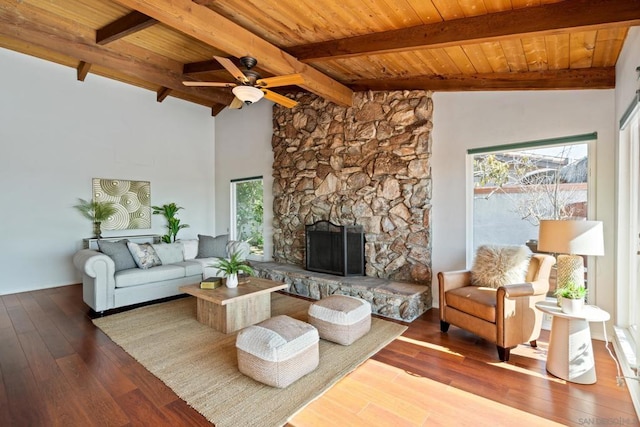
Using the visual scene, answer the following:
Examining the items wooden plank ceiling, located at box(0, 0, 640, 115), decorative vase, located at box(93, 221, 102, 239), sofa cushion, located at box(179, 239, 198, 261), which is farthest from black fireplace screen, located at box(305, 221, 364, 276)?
decorative vase, located at box(93, 221, 102, 239)

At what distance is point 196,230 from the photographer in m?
7.06

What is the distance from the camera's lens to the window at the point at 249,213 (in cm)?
623

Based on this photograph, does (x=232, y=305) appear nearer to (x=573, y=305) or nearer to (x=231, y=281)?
(x=231, y=281)

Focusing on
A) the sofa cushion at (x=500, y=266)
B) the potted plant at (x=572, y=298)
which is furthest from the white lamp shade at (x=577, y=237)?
the sofa cushion at (x=500, y=266)

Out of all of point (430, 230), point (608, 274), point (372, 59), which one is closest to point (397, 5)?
point (372, 59)

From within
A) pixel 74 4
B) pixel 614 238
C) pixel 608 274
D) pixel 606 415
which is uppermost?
pixel 74 4

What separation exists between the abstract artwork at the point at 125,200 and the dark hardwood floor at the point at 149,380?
2680 millimetres

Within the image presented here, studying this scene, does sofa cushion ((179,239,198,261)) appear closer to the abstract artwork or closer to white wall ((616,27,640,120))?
the abstract artwork

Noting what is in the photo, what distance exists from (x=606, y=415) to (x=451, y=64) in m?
3.35

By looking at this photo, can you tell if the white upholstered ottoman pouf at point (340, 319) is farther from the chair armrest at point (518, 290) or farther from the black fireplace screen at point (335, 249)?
the black fireplace screen at point (335, 249)

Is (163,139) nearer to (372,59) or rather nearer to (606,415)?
(372,59)

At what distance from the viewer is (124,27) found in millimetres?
3600

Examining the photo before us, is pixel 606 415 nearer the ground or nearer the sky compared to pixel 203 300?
nearer the ground

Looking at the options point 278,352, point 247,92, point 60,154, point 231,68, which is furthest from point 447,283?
point 60,154
